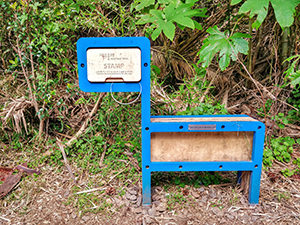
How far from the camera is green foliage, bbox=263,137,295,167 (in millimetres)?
1962

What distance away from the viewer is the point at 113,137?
216cm

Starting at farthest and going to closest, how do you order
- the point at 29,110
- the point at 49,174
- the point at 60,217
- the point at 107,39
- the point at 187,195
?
1. the point at 29,110
2. the point at 49,174
3. the point at 187,195
4. the point at 60,217
5. the point at 107,39

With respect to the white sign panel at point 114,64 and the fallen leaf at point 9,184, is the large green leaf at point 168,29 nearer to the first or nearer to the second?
the white sign panel at point 114,64

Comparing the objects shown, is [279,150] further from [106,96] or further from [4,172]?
[4,172]

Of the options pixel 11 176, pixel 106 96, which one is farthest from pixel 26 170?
pixel 106 96

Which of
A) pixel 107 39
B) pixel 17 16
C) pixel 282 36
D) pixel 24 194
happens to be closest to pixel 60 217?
pixel 24 194

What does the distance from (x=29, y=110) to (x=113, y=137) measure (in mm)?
980

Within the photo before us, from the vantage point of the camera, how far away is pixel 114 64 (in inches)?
54.4

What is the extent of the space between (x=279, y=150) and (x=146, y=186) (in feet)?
4.44

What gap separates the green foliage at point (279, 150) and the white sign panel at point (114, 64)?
1.44 m

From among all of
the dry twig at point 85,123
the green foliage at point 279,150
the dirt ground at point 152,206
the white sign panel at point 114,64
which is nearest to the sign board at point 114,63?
the white sign panel at point 114,64

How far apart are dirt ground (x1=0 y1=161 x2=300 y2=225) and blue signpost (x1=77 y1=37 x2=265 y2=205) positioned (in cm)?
12

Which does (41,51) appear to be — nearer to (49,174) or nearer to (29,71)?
(29,71)

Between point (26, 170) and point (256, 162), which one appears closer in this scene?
point (256, 162)
